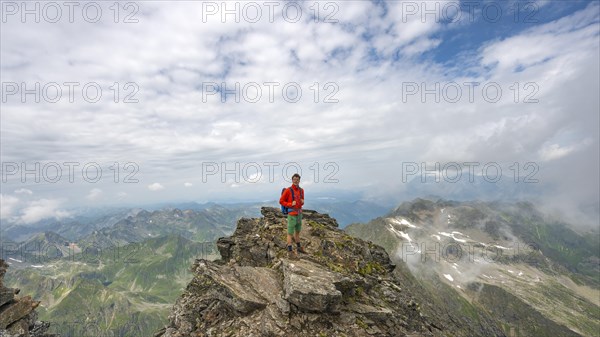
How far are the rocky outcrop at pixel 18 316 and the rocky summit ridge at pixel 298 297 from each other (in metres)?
16.1

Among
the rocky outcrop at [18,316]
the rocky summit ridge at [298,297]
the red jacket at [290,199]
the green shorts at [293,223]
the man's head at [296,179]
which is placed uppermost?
the man's head at [296,179]

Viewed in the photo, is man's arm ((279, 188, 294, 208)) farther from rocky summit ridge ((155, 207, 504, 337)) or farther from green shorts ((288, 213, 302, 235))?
rocky summit ridge ((155, 207, 504, 337))

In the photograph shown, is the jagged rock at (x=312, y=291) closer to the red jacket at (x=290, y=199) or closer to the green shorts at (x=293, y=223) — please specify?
the green shorts at (x=293, y=223)

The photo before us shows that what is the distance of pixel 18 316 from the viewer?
28.4 m

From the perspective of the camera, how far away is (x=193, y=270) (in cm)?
2512

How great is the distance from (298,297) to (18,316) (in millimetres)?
29104

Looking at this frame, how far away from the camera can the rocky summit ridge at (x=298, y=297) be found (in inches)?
731

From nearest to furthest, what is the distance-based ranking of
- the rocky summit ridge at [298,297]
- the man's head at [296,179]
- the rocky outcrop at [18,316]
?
the rocky summit ridge at [298,297] → the man's head at [296,179] → the rocky outcrop at [18,316]

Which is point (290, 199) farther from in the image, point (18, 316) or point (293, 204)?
point (18, 316)

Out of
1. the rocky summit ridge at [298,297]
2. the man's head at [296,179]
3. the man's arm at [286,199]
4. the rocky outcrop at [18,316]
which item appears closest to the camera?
the rocky summit ridge at [298,297]

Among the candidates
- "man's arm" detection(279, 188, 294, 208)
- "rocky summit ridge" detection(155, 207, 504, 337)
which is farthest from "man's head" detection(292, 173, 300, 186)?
"rocky summit ridge" detection(155, 207, 504, 337)

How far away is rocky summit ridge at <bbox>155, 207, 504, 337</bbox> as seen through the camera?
18562mm

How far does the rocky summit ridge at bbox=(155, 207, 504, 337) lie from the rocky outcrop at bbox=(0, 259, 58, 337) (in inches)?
635

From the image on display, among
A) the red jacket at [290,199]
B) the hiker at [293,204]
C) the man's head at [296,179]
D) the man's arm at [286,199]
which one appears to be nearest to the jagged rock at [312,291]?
the hiker at [293,204]
